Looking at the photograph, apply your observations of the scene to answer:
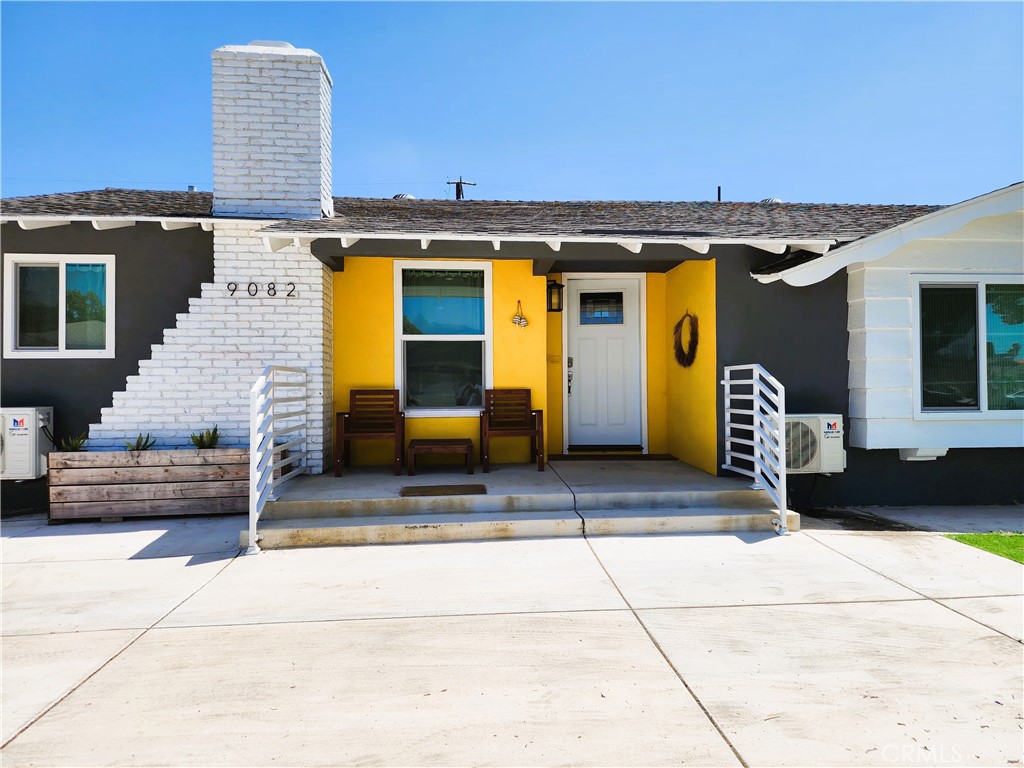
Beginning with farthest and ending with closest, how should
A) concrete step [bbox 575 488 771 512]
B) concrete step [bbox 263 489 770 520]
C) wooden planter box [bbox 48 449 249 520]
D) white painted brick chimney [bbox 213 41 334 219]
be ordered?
white painted brick chimney [bbox 213 41 334 219] < wooden planter box [bbox 48 449 249 520] < concrete step [bbox 575 488 771 512] < concrete step [bbox 263 489 770 520]

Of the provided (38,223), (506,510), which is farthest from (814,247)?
(38,223)

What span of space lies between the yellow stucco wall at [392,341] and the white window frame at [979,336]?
403 centimetres

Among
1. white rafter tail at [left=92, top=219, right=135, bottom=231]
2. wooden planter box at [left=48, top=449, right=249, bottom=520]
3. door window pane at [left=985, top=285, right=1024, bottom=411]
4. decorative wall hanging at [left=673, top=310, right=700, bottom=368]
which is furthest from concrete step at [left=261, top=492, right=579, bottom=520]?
door window pane at [left=985, top=285, right=1024, bottom=411]

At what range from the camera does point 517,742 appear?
210cm

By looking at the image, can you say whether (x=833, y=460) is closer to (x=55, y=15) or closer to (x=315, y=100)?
(x=315, y=100)

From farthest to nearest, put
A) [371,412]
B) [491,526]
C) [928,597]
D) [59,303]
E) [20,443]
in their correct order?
[371,412]
[59,303]
[20,443]
[491,526]
[928,597]

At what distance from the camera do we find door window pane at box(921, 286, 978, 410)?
237 inches

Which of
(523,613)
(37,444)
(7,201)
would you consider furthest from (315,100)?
(523,613)

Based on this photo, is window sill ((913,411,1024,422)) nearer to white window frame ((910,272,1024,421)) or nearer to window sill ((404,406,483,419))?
white window frame ((910,272,1024,421))

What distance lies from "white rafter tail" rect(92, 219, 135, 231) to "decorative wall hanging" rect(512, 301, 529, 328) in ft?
13.8

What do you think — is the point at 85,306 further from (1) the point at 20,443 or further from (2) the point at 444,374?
(2) the point at 444,374

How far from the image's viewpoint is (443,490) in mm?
5348

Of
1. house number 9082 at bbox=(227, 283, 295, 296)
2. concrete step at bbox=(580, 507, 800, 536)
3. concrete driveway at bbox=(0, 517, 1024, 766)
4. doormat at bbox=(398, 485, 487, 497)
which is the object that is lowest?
concrete driveway at bbox=(0, 517, 1024, 766)

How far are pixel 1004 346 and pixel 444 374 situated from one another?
6.24 meters
